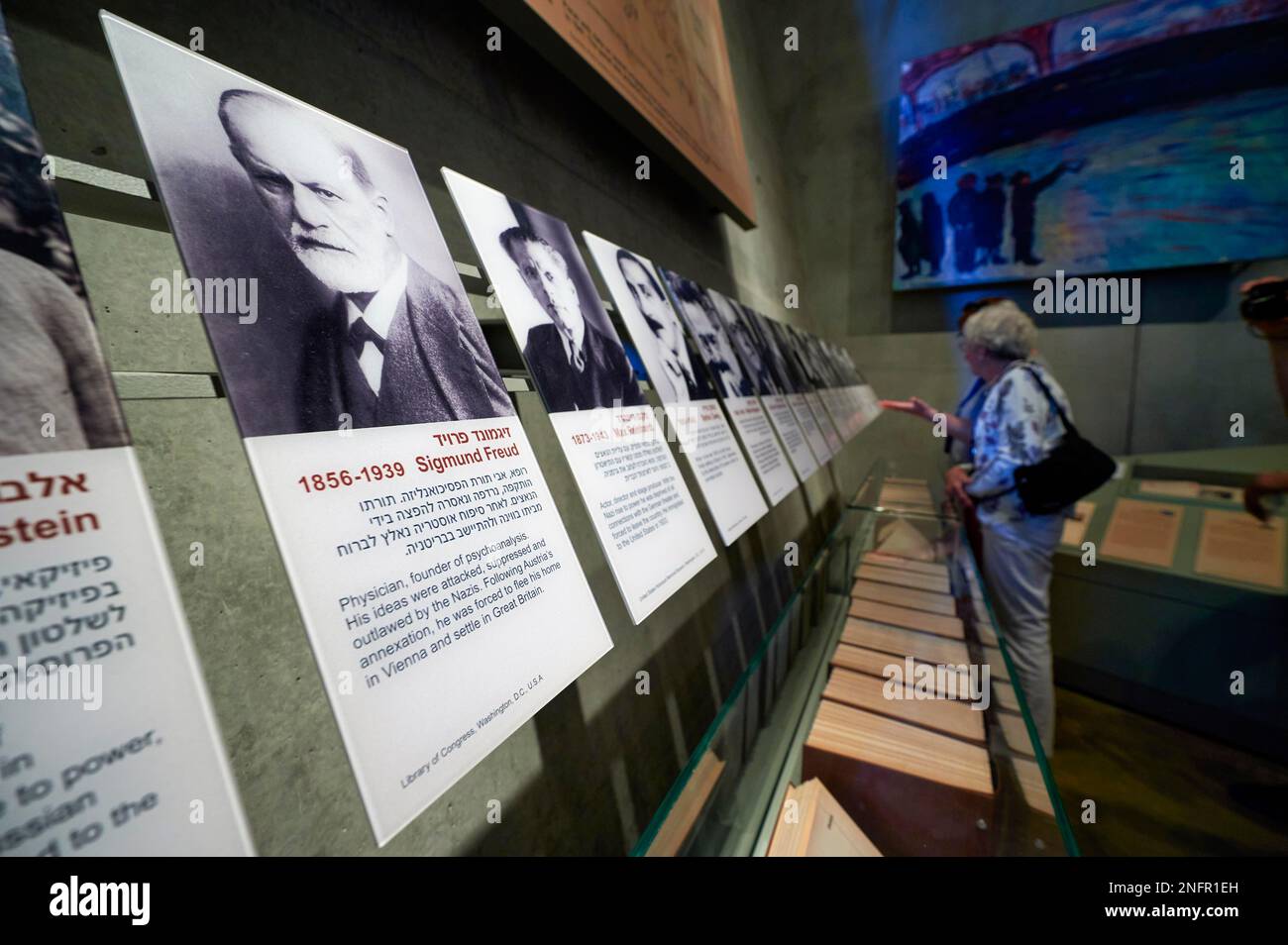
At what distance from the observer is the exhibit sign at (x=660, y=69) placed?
117 cm

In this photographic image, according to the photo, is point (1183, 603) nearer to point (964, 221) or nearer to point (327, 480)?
point (964, 221)

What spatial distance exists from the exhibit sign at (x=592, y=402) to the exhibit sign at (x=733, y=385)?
1.26 feet

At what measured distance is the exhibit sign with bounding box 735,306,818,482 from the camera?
149 centimetres

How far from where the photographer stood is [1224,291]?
389 cm

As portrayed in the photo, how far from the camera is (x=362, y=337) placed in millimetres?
508

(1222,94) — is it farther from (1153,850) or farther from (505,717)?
(505,717)

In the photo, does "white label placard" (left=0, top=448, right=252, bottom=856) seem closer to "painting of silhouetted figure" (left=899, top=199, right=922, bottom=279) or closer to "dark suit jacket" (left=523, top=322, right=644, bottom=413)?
"dark suit jacket" (left=523, top=322, right=644, bottom=413)

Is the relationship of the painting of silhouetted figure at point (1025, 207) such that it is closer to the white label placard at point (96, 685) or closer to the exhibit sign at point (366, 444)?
the exhibit sign at point (366, 444)

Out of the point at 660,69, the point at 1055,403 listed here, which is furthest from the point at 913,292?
the point at 660,69

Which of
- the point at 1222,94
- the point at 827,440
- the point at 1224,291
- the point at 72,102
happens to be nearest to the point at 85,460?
the point at 72,102

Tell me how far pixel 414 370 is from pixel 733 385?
0.93 meters

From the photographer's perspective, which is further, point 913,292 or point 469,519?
point 913,292

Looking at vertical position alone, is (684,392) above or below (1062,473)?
above

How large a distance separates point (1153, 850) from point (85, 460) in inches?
140
